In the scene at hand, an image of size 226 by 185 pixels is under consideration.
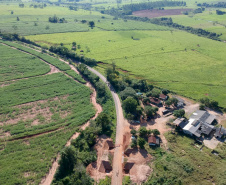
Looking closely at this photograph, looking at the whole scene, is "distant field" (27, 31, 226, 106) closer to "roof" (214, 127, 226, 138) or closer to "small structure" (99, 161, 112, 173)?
"roof" (214, 127, 226, 138)

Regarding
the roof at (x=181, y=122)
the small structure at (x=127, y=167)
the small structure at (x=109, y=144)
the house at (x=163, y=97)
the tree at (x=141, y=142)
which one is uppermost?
the house at (x=163, y=97)

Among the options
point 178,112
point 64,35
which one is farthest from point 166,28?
point 178,112

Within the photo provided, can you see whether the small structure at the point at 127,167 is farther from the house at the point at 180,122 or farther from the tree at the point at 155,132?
the house at the point at 180,122

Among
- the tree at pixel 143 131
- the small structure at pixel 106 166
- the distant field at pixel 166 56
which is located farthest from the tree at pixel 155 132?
the distant field at pixel 166 56

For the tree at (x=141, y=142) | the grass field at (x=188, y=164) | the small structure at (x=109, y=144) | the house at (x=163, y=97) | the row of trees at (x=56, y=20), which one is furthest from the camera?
the row of trees at (x=56, y=20)

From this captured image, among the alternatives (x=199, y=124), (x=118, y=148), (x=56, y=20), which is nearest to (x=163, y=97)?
(x=199, y=124)

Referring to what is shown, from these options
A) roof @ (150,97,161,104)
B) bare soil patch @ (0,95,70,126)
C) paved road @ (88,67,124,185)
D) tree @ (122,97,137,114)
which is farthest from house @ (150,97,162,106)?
bare soil patch @ (0,95,70,126)

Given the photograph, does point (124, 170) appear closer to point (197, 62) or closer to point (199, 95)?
point (199, 95)
